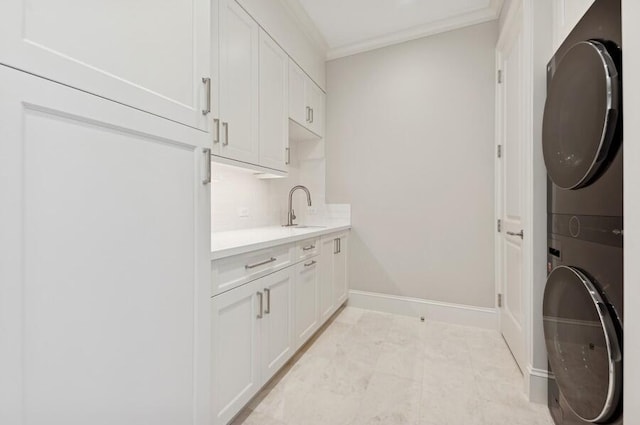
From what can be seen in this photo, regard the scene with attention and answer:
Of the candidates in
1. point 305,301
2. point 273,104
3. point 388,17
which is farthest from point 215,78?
point 388,17

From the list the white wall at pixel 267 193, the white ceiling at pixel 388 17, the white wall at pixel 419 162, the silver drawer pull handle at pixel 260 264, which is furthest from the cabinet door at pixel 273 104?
the white wall at pixel 419 162

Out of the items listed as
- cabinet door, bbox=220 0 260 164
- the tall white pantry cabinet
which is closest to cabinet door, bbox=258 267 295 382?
the tall white pantry cabinet

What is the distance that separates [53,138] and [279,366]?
1474 millimetres

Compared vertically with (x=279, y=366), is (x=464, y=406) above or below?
below

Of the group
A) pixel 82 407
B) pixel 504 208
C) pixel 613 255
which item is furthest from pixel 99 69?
pixel 504 208

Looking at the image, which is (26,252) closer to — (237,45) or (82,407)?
(82,407)

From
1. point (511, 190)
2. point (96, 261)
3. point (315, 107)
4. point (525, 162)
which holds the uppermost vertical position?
point (315, 107)

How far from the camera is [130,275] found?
2.65 ft

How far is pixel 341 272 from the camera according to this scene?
2652 mm

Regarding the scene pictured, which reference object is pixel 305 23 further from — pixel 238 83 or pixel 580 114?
pixel 580 114

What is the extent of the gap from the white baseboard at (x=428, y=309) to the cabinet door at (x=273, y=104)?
152 cm

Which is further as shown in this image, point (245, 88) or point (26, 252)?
point (245, 88)

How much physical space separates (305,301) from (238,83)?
1.44m

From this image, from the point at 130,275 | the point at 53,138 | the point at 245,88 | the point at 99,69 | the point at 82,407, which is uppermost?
the point at 245,88
